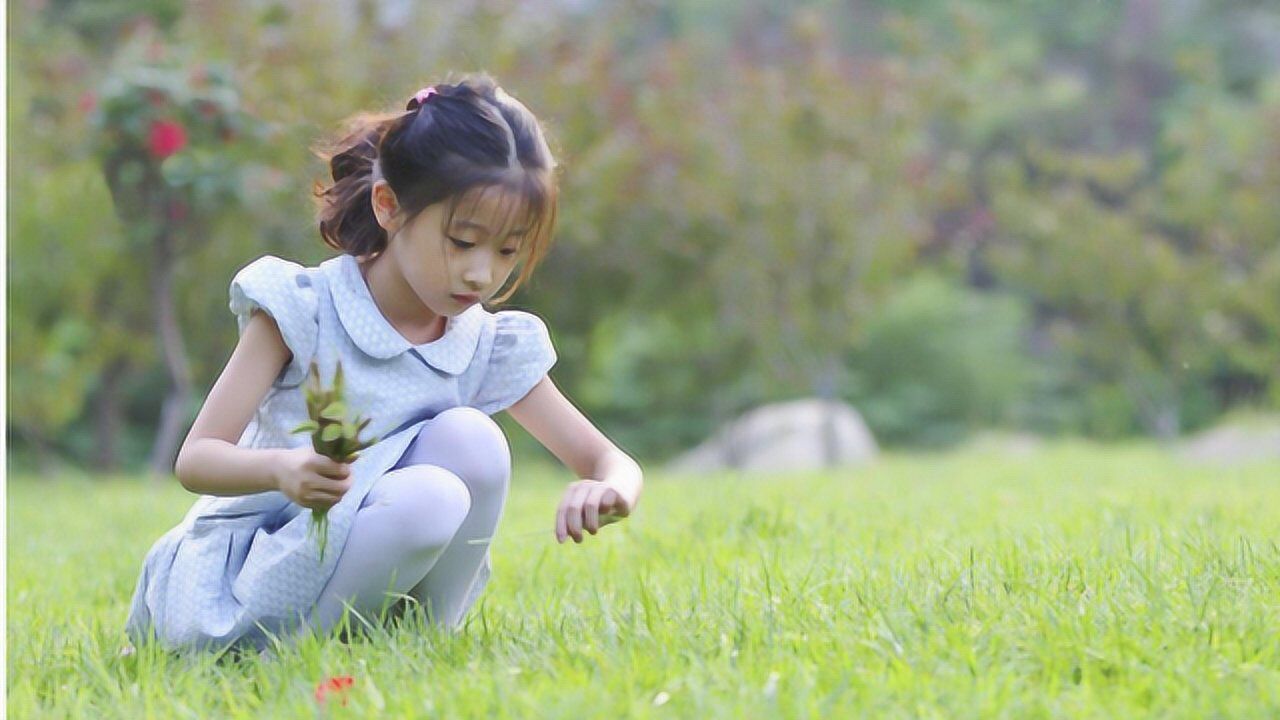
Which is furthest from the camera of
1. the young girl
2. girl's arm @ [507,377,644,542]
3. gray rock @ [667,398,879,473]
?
gray rock @ [667,398,879,473]

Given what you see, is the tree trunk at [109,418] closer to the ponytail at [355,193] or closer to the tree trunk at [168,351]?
the tree trunk at [168,351]

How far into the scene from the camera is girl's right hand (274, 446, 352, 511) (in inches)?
69.3

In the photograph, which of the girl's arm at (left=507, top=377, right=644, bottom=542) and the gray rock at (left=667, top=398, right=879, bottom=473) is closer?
the girl's arm at (left=507, top=377, right=644, bottom=542)

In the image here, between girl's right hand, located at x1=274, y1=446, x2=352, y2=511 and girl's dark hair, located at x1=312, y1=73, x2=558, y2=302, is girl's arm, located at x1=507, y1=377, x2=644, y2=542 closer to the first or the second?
girl's dark hair, located at x1=312, y1=73, x2=558, y2=302

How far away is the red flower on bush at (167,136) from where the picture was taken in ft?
24.6

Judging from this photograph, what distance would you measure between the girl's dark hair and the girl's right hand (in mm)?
Answer: 419

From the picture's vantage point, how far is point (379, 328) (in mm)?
2186

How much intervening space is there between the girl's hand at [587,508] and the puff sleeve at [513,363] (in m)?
0.35

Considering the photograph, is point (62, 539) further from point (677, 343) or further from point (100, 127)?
point (677, 343)

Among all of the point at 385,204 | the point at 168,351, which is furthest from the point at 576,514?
the point at 168,351

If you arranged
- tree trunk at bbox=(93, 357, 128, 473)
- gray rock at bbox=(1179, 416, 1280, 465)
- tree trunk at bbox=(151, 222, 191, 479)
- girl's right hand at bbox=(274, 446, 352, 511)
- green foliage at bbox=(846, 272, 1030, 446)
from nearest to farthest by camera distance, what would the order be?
girl's right hand at bbox=(274, 446, 352, 511) < tree trunk at bbox=(151, 222, 191, 479) < gray rock at bbox=(1179, 416, 1280, 465) < tree trunk at bbox=(93, 357, 128, 473) < green foliage at bbox=(846, 272, 1030, 446)


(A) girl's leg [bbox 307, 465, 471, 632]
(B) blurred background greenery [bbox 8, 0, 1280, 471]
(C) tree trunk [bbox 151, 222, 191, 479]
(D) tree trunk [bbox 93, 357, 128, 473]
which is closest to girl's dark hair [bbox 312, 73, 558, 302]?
(A) girl's leg [bbox 307, 465, 471, 632]

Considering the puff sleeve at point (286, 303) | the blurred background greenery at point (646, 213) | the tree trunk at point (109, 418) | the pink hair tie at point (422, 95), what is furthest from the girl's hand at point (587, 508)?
the tree trunk at point (109, 418)

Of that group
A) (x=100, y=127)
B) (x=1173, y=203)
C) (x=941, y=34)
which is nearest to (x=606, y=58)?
(x=100, y=127)
